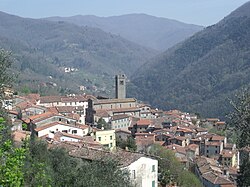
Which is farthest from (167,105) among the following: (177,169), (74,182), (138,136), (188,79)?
(74,182)

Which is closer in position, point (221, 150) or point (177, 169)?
point (177, 169)

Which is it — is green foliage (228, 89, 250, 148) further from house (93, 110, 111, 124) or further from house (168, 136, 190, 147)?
house (93, 110, 111, 124)

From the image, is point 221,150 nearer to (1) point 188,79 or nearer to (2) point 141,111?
(2) point 141,111

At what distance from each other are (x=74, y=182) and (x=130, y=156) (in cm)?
769

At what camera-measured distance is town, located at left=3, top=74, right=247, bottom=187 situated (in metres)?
22.9

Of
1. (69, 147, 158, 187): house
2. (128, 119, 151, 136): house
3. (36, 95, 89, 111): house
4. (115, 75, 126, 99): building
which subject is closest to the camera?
(69, 147, 158, 187): house

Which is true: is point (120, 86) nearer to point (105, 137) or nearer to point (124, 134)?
point (124, 134)

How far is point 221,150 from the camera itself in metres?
56.2

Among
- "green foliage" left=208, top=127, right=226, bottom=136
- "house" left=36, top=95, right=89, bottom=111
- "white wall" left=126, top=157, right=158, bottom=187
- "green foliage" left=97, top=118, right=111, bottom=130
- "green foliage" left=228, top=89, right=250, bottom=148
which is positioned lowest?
"green foliage" left=208, top=127, right=226, bottom=136

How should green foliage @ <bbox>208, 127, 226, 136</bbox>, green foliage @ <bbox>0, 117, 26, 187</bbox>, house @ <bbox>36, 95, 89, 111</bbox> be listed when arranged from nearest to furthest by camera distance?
green foliage @ <bbox>0, 117, 26, 187</bbox> < green foliage @ <bbox>208, 127, 226, 136</bbox> < house @ <bbox>36, 95, 89, 111</bbox>

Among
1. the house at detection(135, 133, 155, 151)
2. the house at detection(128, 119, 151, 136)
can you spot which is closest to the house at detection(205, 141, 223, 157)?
the house at detection(135, 133, 155, 151)

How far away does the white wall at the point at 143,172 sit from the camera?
21.6m

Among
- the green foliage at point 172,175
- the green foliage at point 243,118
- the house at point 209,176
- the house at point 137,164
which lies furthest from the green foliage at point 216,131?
the house at point 137,164

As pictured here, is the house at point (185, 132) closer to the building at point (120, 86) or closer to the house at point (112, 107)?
the house at point (112, 107)
